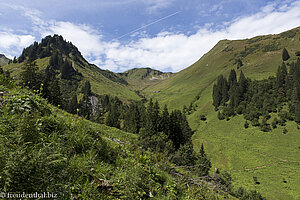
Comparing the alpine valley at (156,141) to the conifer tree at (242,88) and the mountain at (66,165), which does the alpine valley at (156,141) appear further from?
the conifer tree at (242,88)

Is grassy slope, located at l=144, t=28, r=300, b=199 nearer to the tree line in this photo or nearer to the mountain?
the tree line

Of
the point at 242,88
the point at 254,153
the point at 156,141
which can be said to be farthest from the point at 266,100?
the point at 156,141

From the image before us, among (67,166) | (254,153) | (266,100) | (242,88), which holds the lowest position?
(254,153)

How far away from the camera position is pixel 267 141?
8075 cm

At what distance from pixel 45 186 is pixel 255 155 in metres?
92.2

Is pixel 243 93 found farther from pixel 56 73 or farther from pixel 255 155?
A: pixel 56 73

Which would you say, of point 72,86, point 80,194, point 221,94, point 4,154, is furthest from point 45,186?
point 72,86

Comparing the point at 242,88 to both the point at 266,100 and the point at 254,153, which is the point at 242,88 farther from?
the point at 254,153

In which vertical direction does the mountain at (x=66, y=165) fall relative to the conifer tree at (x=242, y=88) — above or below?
below

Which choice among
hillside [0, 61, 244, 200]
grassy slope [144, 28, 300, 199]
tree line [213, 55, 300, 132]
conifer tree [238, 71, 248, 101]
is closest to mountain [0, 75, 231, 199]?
hillside [0, 61, 244, 200]

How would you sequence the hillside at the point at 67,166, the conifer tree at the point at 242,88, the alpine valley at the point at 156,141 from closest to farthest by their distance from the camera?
the hillside at the point at 67,166
the alpine valley at the point at 156,141
the conifer tree at the point at 242,88

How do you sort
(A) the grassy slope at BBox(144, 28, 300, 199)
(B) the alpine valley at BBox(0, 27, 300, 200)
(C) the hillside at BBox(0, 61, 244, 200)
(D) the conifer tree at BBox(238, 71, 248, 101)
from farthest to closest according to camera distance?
(D) the conifer tree at BBox(238, 71, 248, 101)
(A) the grassy slope at BBox(144, 28, 300, 199)
(B) the alpine valley at BBox(0, 27, 300, 200)
(C) the hillside at BBox(0, 61, 244, 200)

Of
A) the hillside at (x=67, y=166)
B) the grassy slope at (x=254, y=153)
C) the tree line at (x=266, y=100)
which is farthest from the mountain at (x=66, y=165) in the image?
the tree line at (x=266, y=100)

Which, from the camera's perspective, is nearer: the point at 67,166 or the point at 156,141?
the point at 67,166
